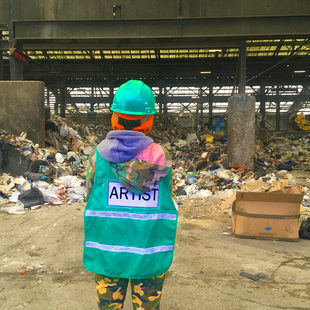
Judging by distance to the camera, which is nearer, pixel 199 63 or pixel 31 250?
pixel 31 250

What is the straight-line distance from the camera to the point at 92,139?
1152 centimetres

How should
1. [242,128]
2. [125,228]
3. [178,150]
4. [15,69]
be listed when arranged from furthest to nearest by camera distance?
[178,150] < [15,69] < [242,128] < [125,228]

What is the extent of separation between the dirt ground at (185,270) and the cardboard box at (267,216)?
0.12 meters

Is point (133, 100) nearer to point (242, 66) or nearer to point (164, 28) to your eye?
point (164, 28)

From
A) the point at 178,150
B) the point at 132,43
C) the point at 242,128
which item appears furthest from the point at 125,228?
the point at 178,150

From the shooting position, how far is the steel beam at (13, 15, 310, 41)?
7578mm

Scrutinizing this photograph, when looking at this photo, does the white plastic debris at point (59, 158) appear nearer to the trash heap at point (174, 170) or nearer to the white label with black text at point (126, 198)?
the trash heap at point (174, 170)

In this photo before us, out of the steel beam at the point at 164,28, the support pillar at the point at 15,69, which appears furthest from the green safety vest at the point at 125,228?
the support pillar at the point at 15,69

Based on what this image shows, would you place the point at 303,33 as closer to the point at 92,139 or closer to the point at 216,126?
the point at 216,126

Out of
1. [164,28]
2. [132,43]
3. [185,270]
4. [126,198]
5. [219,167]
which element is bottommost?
[185,270]

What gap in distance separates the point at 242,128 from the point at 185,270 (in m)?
5.40

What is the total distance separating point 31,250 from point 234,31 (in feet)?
22.8

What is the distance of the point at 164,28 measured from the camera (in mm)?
7773

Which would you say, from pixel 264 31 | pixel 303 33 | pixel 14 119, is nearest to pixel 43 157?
pixel 14 119
